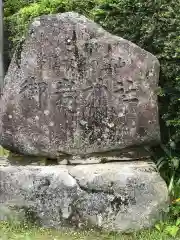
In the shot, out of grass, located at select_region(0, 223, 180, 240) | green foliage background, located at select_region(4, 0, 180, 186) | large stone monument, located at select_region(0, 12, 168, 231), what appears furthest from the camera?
green foliage background, located at select_region(4, 0, 180, 186)

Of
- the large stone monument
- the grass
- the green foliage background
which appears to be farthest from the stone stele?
the grass

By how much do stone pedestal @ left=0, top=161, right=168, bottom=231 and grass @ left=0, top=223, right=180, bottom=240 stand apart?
0.21 ft

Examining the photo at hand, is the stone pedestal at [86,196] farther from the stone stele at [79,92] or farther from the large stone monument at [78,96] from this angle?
the stone stele at [79,92]

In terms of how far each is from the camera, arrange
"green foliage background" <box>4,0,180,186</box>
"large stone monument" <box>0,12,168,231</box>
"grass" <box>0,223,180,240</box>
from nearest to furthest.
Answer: "grass" <box>0,223,180,240</box> → "large stone monument" <box>0,12,168,231</box> → "green foliage background" <box>4,0,180,186</box>

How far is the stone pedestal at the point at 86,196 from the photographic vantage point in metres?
4.22

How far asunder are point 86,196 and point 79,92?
101 cm

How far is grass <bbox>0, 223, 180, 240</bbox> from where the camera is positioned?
13.6 ft

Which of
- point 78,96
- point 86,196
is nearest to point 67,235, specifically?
point 86,196

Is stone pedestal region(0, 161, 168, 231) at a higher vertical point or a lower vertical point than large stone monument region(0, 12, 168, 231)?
lower

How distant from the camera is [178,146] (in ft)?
16.7

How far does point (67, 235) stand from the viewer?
423cm

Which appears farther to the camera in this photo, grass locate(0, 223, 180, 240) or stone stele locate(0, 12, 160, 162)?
stone stele locate(0, 12, 160, 162)

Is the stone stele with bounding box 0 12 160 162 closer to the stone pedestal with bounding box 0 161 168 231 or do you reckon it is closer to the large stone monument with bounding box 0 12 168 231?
the large stone monument with bounding box 0 12 168 231

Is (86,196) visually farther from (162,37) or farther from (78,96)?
(162,37)
